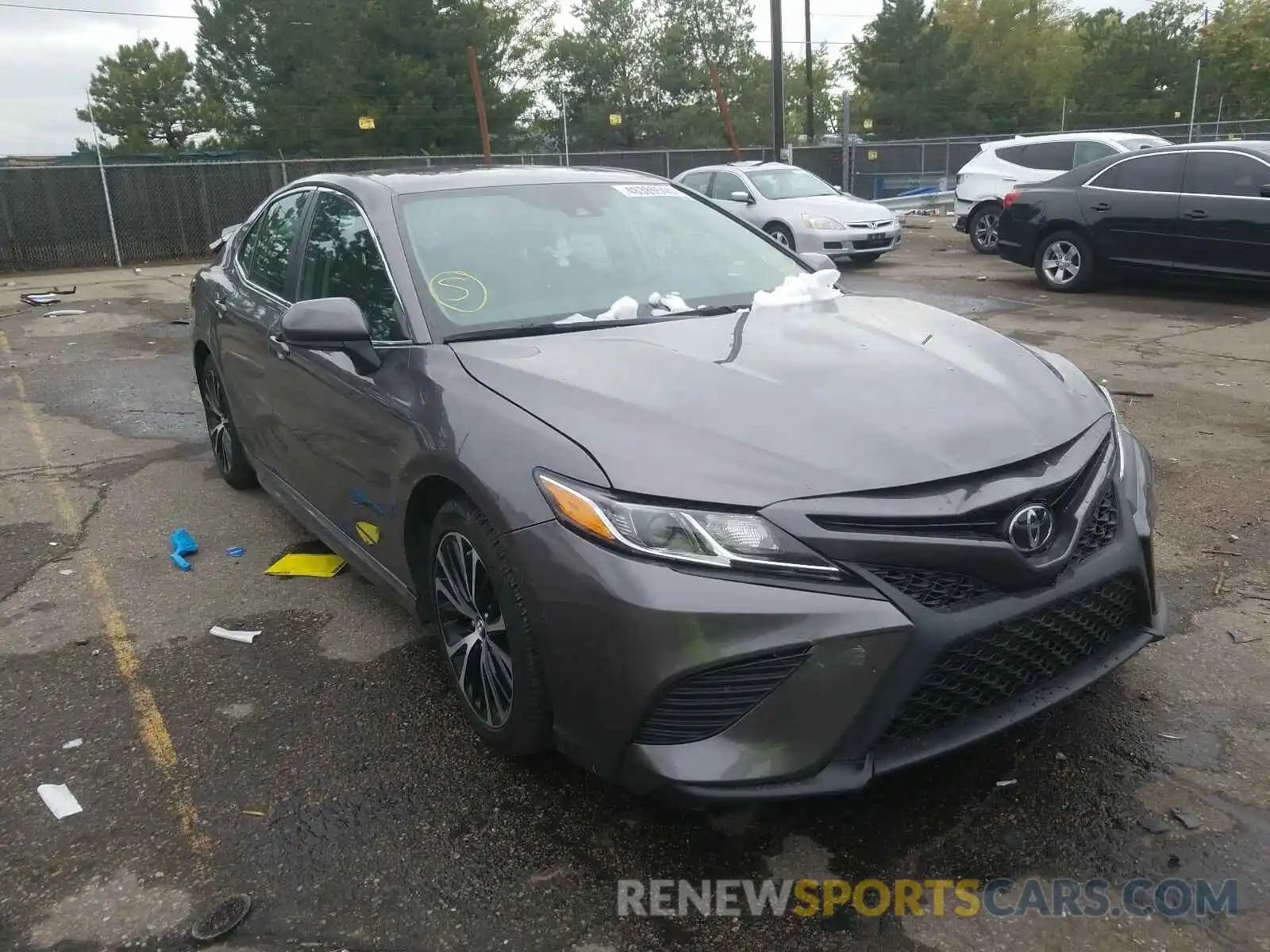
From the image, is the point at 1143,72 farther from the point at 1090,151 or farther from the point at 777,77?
the point at 1090,151

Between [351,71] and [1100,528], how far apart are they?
39598 mm

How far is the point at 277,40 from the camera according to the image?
127ft

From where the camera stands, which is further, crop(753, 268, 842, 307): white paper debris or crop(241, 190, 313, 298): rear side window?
crop(241, 190, 313, 298): rear side window

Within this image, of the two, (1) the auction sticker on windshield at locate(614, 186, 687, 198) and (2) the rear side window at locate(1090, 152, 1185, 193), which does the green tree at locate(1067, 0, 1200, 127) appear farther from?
(1) the auction sticker on windshield at locate(614, 186, 687, 198)

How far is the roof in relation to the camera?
3748 millimetres

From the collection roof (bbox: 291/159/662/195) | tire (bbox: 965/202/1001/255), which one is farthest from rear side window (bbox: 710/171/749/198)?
roof (bbox: 291/159/662/195)

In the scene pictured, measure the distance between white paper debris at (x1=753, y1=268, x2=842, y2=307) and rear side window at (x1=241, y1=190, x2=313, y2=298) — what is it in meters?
1.97

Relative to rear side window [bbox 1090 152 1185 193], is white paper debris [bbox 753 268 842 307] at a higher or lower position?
lower

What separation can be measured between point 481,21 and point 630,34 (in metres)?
24.7

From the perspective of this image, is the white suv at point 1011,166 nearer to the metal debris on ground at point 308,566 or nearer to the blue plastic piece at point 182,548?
the metal debris on ground at point 308,566

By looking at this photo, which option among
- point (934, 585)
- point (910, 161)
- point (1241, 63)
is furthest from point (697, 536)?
point (1241, 63)

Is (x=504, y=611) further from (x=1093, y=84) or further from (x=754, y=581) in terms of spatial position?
(x=1093, y=84)

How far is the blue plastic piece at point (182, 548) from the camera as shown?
181 inches

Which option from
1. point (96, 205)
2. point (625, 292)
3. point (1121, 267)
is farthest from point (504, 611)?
point (96, 205)
